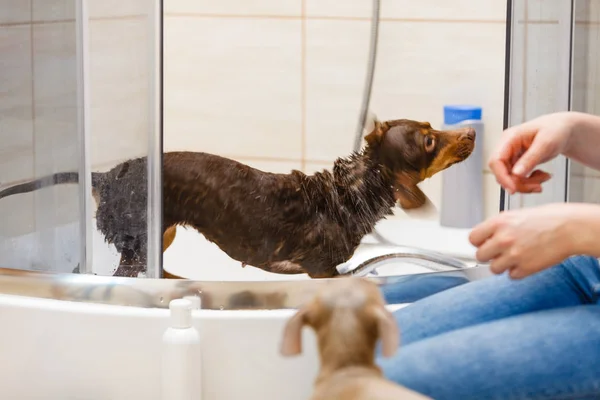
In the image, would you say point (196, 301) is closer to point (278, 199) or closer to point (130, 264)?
point (130, 264)

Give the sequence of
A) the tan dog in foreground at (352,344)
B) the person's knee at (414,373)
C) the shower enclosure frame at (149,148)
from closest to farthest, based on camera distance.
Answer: the tan dog in foreground at (352,344) < the person's knee at (414,373) < the shower enclosure frame at (149,148)

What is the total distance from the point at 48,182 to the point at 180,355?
41 cm

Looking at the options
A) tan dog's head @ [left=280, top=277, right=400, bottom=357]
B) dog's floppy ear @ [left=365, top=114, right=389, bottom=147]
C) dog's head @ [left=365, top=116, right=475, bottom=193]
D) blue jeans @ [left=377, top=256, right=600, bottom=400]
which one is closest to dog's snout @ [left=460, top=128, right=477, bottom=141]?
dog's head @ [left=365, top=116, right=475, bottom=193]

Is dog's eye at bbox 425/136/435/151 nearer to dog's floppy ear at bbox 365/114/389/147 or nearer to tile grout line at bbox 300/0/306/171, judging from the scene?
dog's floppy ear at bbox 365/114/389/147

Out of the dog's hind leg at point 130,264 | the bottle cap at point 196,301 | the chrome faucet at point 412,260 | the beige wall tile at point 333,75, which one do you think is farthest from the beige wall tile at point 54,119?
the beige wall tile at point 333,75

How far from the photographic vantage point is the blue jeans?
39.8 inches

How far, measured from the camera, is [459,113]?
180cm

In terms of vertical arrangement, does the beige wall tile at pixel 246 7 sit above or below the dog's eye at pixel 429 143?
above

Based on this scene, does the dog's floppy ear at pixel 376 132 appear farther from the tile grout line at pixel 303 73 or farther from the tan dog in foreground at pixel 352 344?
the tan dog in foreground at pixel 352 344

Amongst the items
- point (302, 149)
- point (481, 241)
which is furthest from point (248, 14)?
point (481, 241)

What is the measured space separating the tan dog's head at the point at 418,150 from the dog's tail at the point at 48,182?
503 mm

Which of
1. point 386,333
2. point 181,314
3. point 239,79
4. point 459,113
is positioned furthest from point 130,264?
point 239,79

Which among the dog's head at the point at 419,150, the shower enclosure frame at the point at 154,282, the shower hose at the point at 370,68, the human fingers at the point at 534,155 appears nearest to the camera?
the human fingers at the point at 534,155

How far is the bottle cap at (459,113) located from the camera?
1754mm
